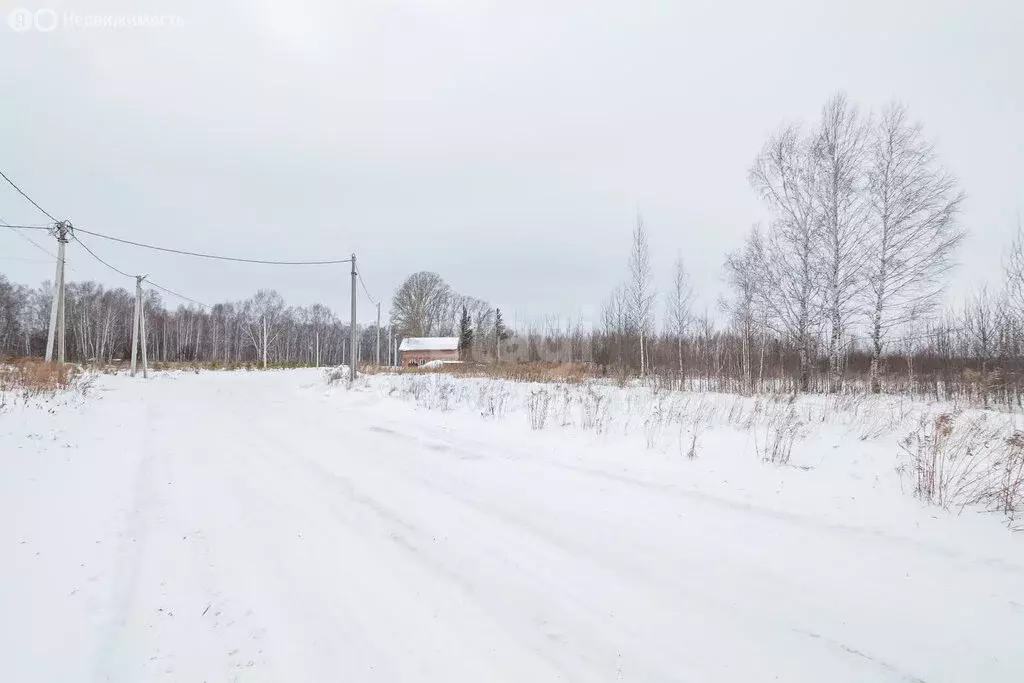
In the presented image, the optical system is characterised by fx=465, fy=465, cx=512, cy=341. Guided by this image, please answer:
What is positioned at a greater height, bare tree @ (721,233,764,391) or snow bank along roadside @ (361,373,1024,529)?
bare tree @ (721,233,764,391)

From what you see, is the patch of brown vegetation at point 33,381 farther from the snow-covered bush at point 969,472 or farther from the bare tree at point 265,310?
the bare tree at point 265,310

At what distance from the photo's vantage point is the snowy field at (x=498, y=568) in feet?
7.14

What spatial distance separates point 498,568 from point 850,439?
5.70 m

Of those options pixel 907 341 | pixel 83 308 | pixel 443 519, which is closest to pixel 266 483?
pixel 443 519

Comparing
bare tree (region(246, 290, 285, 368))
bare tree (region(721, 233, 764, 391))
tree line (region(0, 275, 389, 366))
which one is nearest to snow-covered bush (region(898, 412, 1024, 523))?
bare tree (region(721, 233, 764, 391))

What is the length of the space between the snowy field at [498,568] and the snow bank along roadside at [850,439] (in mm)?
110

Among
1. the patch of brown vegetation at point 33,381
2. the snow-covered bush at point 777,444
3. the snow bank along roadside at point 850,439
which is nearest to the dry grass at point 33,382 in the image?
the patch of brown vegetation at point 33,381

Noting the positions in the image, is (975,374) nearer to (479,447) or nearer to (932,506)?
(932,506)

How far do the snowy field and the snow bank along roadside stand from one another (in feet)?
0.36

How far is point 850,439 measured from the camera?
6324 mm

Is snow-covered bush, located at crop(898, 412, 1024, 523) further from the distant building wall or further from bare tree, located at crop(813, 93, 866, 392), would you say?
the distant building wall

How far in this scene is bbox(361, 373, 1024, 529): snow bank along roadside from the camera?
4199 mm

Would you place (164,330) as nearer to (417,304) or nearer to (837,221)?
(417,304)

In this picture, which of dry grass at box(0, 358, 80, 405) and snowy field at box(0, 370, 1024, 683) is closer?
snowy field at box(0, 370, 1024, 683)
